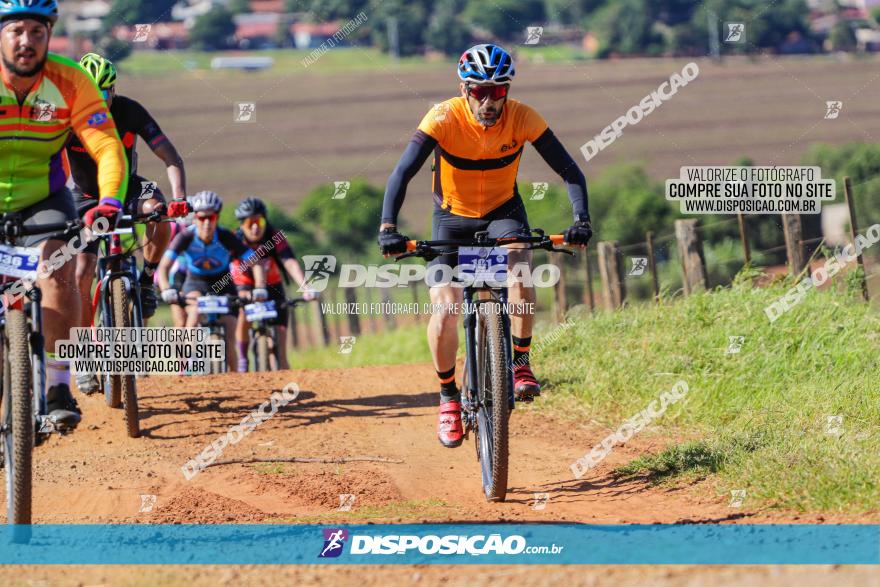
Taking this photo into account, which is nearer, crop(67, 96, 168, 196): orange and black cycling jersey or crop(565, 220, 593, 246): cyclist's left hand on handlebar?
crop(565, 220, 593, 246): cyclist's left hand on handlebar

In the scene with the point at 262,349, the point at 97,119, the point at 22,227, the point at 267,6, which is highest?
the point at 267,6

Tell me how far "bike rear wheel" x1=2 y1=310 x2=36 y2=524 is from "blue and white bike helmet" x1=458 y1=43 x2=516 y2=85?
287 centimetres

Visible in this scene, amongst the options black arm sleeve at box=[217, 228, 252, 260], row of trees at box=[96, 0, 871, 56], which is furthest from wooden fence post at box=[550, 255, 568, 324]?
row of trees at box=[96, 0, 871, 56]

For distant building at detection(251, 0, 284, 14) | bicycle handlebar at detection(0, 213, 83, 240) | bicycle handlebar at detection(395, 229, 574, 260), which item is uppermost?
distant building at detection(251, 0, 284, 14)

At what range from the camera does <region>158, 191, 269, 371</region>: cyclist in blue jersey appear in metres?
13.0

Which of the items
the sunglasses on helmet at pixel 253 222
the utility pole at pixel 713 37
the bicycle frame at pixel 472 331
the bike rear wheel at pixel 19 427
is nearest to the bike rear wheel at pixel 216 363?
the sunglasses on helmet at pixel 253 222

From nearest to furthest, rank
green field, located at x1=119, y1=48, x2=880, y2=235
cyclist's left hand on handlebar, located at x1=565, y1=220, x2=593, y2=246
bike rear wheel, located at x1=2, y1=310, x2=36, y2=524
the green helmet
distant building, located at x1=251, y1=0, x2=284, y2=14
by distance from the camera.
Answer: bike rear wheel, located at x1=2, y1=310, x2=36, y2=524 → cyclist's left hand on handlebar, located at x1=565, y1=220, x2=593, y2=246 → the green helmet → green field, located at x1=119, y1=48, x2=880, y2=235 → distant building, located at x1=251, y1=0, x2=284, y2=14

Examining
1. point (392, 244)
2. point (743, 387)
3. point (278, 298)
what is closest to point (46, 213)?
point (392, 244)

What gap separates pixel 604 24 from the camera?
65312 mm

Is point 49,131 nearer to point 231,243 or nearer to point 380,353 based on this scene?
point 231,243

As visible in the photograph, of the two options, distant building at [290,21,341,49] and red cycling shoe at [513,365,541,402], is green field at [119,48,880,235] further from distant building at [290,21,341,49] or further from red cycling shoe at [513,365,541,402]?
red cycling shoe at [513,365,541,402]

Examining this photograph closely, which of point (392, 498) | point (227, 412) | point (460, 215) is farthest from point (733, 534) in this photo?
point (227, 412)

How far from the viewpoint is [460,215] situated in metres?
7.46

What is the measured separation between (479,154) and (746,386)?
3.32 metres
